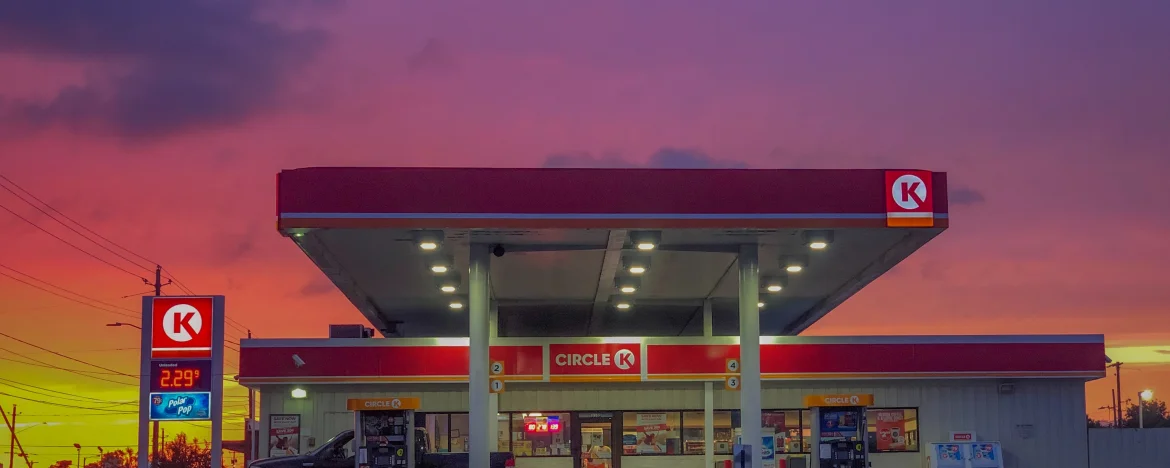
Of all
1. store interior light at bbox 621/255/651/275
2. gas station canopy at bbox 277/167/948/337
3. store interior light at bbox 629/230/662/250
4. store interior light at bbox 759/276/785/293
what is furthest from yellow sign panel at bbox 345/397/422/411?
store interior light at bbox 759/276/785/293

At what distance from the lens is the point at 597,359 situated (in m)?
27.2

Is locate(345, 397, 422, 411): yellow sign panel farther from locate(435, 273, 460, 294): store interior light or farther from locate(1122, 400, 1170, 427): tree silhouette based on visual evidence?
locate(1122, 400, 1170, 427): tree silhouette

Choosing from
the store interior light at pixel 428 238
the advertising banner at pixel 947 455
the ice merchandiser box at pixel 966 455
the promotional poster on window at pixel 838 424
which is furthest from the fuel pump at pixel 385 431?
the ice merchandiser box at pixel 966 455

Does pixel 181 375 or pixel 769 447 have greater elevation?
pixel 181 375

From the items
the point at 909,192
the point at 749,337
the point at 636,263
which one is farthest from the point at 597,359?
the point at 909,192

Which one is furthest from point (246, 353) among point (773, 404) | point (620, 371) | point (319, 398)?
point (773, 404)

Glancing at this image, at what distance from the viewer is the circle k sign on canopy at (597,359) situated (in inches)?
1073

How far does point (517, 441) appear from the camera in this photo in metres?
29.4

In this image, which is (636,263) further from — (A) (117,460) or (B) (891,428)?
(A) (117,460)

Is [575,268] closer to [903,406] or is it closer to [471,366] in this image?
[471,366]

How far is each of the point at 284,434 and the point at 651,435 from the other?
8181 mm

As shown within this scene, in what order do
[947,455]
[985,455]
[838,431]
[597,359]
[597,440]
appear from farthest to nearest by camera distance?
[597,440]
[985,455]
[947,455]
[597,359]
[838,431]

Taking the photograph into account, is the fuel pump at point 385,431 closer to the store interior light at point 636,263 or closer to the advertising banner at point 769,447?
the store interior light at point 636,263

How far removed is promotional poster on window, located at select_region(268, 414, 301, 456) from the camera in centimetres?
2848
